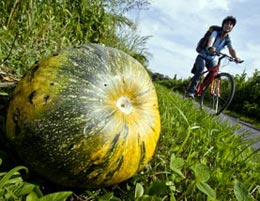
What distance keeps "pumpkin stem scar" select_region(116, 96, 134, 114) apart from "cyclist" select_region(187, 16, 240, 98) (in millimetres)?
6288

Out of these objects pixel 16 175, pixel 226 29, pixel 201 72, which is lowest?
pixel 16 175

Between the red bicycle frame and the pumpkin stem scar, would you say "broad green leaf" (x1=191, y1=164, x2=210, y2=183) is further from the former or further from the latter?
the red bicycle frame

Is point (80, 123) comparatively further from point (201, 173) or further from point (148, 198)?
point (201, 173)

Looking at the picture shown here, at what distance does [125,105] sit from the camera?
1716 mm

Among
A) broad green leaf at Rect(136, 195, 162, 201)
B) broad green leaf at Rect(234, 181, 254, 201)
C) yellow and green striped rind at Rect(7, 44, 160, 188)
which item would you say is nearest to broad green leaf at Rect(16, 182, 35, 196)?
yellow and green striped rind at Rect(7, 44, 160, 188)

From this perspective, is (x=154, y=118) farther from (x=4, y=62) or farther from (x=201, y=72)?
(x=201, y=72)

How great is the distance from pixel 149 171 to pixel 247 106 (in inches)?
629

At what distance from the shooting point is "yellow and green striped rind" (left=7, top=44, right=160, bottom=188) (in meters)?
1.54

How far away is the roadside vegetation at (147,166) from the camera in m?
1.62

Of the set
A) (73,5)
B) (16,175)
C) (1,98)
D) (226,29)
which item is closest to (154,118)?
(16,175)

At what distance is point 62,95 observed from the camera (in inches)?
62.2

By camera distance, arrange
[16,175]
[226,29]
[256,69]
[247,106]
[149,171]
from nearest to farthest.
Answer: [16,175]
[149,171]
[226,29]
[247,106]
[256,69]

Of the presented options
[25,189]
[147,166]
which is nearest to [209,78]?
[147,166]

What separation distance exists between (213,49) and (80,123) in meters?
6.55
